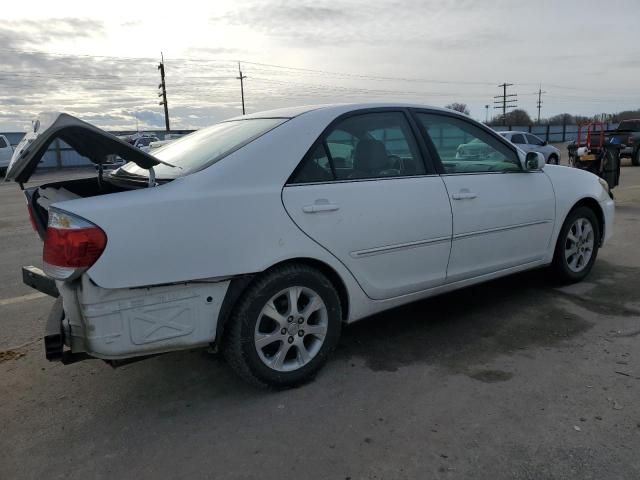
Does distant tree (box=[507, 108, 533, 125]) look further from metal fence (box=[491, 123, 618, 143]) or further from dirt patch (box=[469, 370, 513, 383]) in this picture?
dirt patch (box=[469, 370, 513, 383])

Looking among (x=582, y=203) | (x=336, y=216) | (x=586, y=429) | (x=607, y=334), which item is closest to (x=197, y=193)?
(x=336, y=216)

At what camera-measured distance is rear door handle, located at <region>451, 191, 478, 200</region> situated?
3.73 m

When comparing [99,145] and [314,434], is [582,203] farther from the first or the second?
[99,145]

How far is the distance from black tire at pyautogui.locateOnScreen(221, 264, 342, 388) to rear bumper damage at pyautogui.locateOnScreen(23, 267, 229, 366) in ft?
0.42

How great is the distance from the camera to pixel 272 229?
9.60ft

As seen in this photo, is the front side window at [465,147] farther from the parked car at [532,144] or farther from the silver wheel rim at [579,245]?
the parked car at [532,144]

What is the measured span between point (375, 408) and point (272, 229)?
1.11 m

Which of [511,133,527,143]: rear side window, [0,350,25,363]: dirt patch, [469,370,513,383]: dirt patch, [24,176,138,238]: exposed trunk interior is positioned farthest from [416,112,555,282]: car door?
[511,133,527,143]: rear side window

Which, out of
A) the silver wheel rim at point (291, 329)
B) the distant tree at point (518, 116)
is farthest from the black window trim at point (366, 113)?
the distant tree at point (518, 116)

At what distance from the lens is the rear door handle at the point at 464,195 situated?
3729 mm

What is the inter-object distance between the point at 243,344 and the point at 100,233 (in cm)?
94

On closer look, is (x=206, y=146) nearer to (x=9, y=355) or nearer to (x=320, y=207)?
(x=320, y=207)

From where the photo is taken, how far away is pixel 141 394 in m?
3.18

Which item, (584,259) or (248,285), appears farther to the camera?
(584,259)
